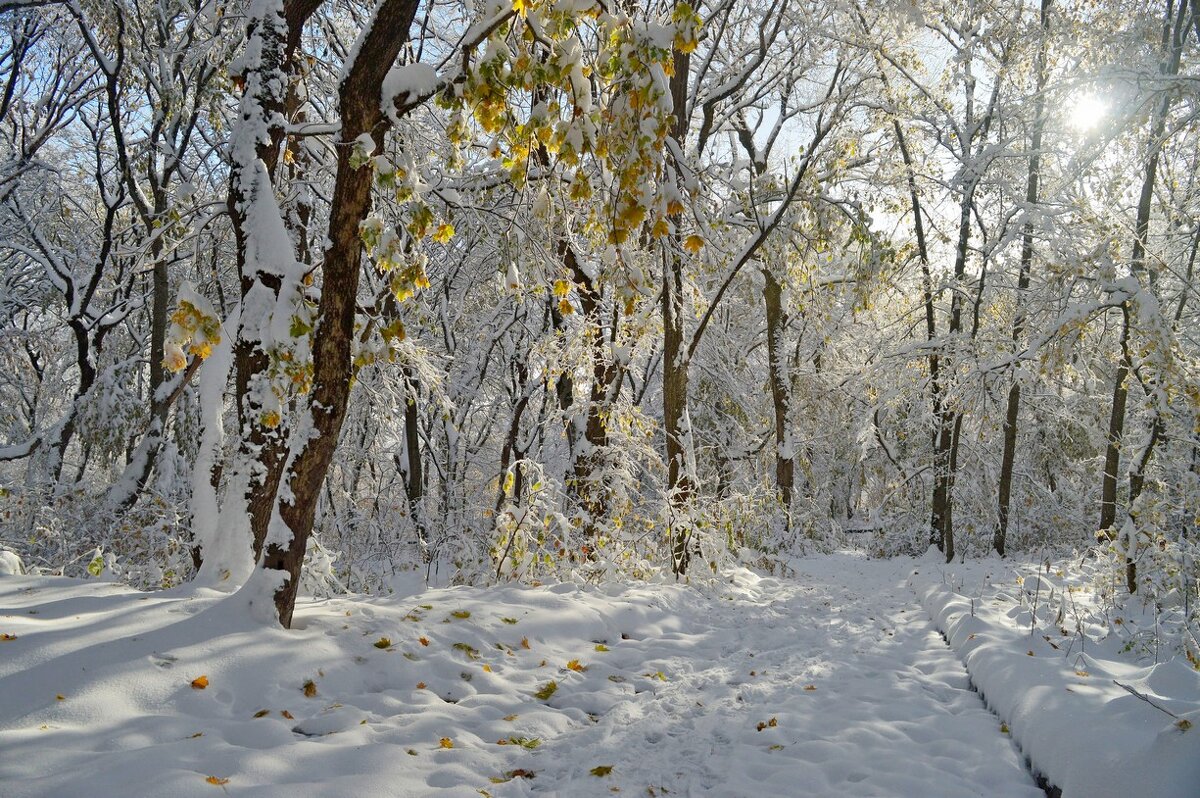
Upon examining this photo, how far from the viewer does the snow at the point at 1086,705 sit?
2.62 m

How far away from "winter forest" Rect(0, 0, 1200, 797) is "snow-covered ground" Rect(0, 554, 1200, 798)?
0.03 metres

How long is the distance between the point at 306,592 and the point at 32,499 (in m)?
7.29

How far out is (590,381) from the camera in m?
9.91

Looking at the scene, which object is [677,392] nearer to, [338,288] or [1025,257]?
[338,288]

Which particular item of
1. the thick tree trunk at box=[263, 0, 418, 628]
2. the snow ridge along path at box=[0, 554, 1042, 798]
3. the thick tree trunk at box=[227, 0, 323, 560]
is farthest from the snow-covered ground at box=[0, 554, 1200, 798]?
the thick tree trunk at box=[227, 0, 323, 560]

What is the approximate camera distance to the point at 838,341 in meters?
17.5

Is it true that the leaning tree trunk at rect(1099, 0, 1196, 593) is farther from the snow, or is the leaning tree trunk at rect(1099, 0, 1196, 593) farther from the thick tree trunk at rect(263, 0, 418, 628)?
the thick tree trunk at rect(263, 0, 418, 628)

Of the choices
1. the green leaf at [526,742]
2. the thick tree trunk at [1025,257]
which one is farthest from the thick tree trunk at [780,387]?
the green leaf at [526,742]

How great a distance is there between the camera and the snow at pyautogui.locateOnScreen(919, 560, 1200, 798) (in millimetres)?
2615

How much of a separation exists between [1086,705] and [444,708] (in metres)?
3.36

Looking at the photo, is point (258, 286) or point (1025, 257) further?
point (1025, 257)

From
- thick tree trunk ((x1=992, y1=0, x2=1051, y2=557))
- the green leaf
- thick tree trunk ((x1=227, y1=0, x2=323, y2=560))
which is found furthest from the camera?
thick tree trunk ((x1=992, y1=0, x2=1051, y2=557))

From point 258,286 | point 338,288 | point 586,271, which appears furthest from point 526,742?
point 586,271

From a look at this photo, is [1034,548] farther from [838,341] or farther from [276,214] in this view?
[276,214]
